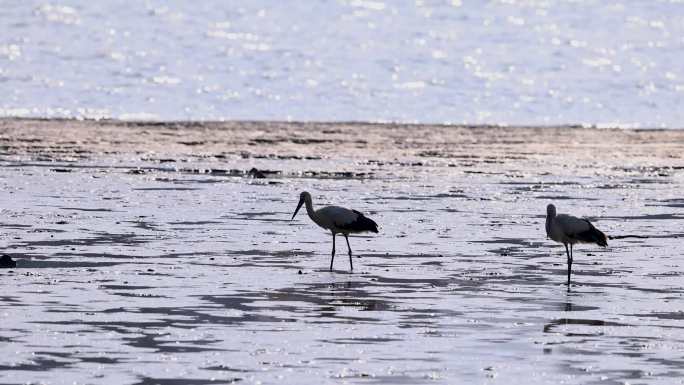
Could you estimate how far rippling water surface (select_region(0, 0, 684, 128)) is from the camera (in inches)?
2219

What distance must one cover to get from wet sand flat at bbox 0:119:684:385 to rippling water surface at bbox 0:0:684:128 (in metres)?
16.4

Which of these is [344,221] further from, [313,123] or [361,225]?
[313,123]

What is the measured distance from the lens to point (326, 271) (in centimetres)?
2005

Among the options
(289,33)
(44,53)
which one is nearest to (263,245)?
(44,53)

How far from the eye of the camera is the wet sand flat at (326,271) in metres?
13.8

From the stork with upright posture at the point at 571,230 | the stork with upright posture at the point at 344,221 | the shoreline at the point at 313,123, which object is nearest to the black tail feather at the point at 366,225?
the stork with upright posture at the point at 344,221

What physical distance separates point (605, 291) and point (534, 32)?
6741 centimetres

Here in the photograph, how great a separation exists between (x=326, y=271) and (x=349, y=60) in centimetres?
5157

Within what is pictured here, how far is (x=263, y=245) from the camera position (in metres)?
22.4

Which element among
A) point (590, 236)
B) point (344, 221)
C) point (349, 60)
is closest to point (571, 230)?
point (590, 236)

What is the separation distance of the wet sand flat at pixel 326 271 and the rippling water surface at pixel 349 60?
16.4 m

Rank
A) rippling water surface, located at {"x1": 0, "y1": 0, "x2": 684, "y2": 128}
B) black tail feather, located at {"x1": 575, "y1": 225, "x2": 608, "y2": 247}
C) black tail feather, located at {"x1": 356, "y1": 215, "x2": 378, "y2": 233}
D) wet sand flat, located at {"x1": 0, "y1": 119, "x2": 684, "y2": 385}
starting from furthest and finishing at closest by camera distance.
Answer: rippling water surface, located at {"x1": 0, "y1": 0, "x2": 684, "y2": 128}
black tail feather, located at {"x1": 356, "y1": 215, "x2": 378, "y2": 233}
black tail feather, located at {"x1": 575, "y1": 225, "x2": 608, "y2": 247}
wet sand flat, located at {"x1": 0, "y1": 119, "x2": 684, "y2": 385}

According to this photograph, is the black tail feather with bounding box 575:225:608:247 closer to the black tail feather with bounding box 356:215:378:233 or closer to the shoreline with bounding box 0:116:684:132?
the black tail feather with bounding box 356:215:378:233

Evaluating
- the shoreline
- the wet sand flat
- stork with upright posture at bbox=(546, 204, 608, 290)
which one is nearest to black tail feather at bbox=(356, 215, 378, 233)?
the wet sand flat
